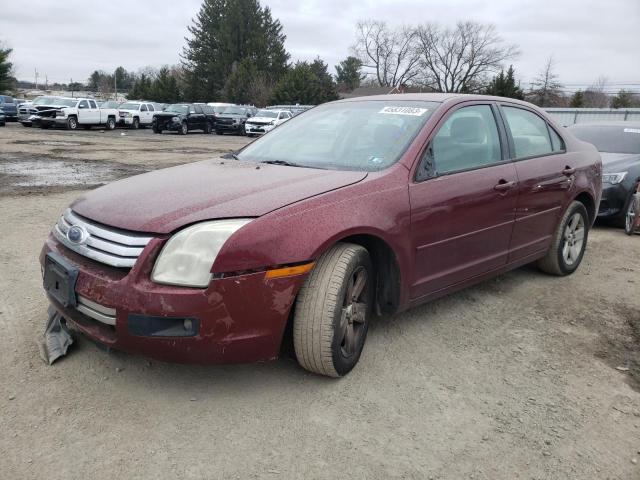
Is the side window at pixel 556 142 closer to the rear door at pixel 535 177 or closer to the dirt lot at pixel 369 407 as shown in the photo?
the rear door at pixel 535 177

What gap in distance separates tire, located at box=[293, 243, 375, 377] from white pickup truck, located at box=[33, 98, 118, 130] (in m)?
26.9

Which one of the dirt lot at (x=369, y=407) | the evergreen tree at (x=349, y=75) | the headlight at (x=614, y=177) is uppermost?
the evergreen tree at (x=349, y=75)

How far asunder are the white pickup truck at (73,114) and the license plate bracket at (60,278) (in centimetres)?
2614

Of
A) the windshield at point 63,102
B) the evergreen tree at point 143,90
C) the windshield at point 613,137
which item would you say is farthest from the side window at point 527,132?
the evergreen tree at point 143,90

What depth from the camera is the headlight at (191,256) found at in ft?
8.07

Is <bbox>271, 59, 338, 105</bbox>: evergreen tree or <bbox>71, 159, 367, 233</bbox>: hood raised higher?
<bbox>271, 59, 338, 105</bbox>: evergreen tree

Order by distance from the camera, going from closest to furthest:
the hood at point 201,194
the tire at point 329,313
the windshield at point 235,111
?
the hood at point 201,194 < the tire at point 329,313 < the windshield at point 235,111

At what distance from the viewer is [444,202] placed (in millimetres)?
3334

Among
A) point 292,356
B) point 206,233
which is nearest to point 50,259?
point 206,233

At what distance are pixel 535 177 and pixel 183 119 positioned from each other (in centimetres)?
2692

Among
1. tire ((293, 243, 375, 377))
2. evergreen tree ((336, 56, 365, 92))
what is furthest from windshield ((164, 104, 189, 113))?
evergreen tree ((336, 56, 365, 92))

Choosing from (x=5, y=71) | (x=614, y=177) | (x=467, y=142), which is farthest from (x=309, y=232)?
(x=5, y=71)

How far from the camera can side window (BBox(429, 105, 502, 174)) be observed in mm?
3476

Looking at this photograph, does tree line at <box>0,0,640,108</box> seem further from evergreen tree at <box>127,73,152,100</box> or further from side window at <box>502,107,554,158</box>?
side window at <box>502,107,554,158</box>
